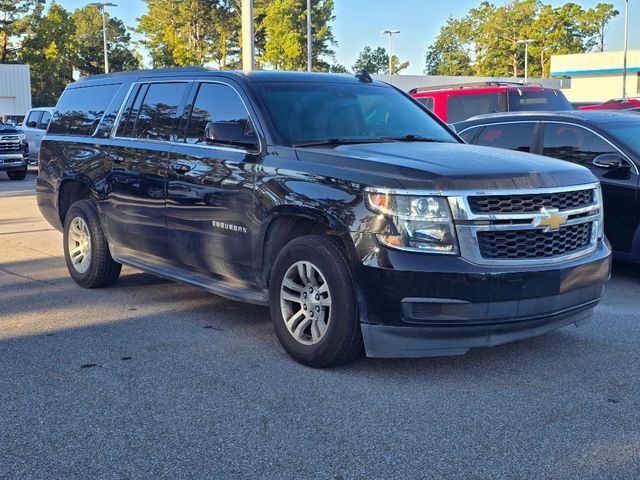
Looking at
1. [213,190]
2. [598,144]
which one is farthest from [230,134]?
[598,144]

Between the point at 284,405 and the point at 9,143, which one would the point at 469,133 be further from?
the point at 9,143

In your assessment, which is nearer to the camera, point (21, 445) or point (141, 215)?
point (21, 445)

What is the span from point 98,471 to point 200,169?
9.26 ft

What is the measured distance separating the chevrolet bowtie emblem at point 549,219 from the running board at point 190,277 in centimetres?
190

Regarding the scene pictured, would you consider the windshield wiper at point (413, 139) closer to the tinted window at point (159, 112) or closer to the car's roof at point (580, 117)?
the tinted window at point (159, 112)

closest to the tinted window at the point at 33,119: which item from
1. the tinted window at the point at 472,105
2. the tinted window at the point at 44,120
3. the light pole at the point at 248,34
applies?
the tinted window at the point at 44,120

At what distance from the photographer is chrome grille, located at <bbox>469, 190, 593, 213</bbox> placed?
15.3 ft

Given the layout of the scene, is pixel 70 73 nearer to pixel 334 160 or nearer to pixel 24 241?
pixel 24 241

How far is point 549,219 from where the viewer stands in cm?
482

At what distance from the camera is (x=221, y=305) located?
22.7 ft

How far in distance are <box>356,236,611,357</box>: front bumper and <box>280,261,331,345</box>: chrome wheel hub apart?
1.17 feet

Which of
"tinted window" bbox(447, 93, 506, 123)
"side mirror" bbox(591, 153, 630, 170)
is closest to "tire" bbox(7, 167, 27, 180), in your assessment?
"tinted window" bbox(447, 93, 506, 123)

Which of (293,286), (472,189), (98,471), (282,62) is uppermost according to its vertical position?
(282,62)

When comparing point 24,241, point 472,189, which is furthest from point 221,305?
point 24,241
